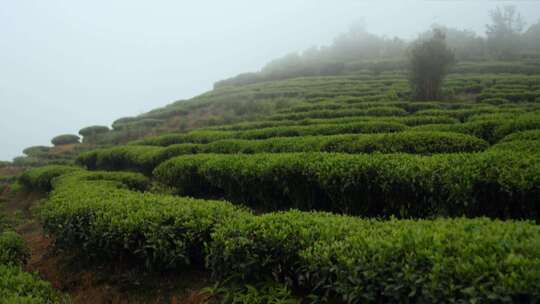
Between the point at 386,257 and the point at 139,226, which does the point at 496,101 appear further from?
the point at 139,226

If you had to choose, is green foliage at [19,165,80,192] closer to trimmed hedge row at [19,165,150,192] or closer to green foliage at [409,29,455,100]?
trimmed hedge row at [19,165,150,192]

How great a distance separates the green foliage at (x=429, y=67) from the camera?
25.1m

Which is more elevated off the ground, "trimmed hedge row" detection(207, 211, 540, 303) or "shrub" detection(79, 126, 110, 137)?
"trimmed hedge row" detection(207, 211, 540, 303)

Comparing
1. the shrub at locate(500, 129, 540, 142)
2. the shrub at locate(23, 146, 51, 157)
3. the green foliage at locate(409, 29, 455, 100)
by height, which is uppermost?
the green foliage at locate(409, 29, 455, 100)

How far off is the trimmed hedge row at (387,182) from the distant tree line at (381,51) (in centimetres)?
4035

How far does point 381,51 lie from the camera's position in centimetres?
6550

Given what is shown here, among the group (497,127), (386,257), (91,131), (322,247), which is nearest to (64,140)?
(91,131)

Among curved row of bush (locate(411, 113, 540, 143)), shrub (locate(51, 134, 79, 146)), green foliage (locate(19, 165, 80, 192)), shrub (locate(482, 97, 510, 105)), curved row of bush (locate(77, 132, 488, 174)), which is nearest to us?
curved row of bush (locate(77, 132, 488, 174))

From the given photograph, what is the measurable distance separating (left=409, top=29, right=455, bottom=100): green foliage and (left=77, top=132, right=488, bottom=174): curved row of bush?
16.3 meters

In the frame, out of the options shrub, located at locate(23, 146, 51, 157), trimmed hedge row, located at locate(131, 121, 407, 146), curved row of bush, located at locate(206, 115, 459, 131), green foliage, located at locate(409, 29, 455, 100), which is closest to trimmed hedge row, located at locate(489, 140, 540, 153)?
trimmed hedge row, located at locate(131, 121, 407, 146)

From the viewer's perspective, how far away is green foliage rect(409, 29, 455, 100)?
25.1 m

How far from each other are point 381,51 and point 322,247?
6747 cm

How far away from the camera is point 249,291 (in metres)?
5.07

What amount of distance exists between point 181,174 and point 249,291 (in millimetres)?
7767
